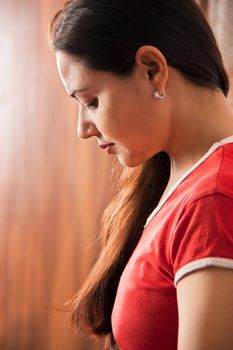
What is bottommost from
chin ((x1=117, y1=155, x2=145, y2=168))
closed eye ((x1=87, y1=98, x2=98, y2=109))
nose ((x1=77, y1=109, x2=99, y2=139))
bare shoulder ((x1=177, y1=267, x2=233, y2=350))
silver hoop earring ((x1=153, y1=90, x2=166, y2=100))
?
bare shoulder ((x1=177, y1=267, x2=233, y2=350))

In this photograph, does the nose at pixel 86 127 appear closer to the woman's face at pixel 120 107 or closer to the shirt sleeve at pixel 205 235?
the woman's face at pixel 120 107

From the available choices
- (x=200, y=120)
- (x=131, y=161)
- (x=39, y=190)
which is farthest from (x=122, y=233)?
(x=39, y=190)

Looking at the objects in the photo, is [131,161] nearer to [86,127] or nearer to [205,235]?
[86,127]

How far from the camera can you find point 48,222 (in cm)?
184

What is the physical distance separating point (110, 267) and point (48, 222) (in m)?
0.77

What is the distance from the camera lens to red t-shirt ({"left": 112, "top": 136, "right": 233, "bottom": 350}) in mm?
659

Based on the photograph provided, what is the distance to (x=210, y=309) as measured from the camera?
646 millimetres

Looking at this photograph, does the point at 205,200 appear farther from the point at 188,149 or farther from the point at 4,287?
the point at 4,287

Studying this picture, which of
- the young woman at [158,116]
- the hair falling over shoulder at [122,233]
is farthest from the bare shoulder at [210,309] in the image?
the hair falling over shoulder at [122,233]

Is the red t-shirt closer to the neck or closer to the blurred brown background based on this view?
the neck

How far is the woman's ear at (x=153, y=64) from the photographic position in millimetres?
746

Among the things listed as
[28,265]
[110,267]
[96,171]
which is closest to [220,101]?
[110,267]

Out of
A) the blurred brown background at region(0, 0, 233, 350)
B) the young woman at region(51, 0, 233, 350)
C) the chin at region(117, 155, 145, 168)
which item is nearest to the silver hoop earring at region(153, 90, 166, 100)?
the young woman at region(51, 0, 233, 350)

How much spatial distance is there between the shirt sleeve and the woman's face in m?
0.16
